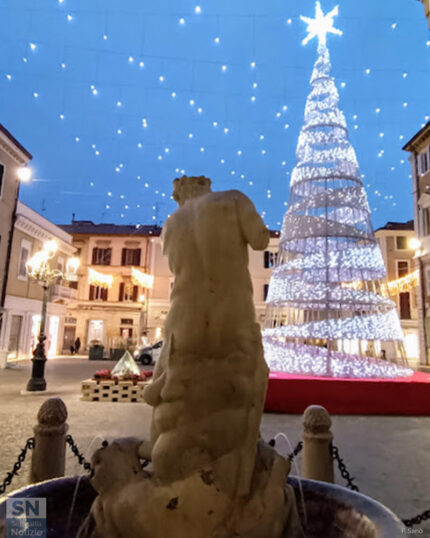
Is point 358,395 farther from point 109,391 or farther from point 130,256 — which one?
point 130,256

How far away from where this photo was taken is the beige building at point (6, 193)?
19.1 m

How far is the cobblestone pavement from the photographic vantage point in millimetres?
4574

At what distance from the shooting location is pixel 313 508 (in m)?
2.83

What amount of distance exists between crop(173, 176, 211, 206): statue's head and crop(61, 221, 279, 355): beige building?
27.3m

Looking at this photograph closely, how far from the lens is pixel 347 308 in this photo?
31.7ft

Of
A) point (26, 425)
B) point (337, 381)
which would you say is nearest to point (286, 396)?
point (337, 381)

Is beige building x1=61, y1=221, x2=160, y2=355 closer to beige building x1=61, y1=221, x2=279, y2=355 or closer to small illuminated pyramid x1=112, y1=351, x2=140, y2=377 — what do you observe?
beige building x1=61, y1=221, x2=279, y2=355

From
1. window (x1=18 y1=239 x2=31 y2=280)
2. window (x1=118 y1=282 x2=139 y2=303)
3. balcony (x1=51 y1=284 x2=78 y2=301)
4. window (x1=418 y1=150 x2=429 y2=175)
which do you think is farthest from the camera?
window (x1=118 y1=282 x2=139 y2=303)

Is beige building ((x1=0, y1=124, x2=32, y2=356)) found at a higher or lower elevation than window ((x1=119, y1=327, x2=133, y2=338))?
higher

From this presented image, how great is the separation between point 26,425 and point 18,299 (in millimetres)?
14622

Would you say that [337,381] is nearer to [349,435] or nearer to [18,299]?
[349,435]

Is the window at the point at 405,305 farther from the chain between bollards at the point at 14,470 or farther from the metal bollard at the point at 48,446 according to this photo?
the chain between bollards at the point at 14,470

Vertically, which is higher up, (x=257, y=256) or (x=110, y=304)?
(x=257, y=256)

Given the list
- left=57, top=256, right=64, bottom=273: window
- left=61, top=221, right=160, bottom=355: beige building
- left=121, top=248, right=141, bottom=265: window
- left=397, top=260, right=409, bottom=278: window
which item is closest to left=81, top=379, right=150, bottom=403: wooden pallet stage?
left=57, top=256, right=64, bottom=273: window
